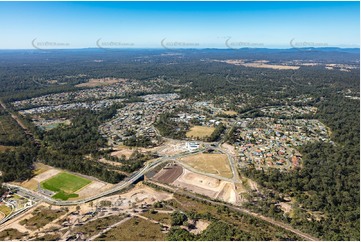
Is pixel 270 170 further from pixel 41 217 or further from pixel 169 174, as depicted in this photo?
pixel 41 217

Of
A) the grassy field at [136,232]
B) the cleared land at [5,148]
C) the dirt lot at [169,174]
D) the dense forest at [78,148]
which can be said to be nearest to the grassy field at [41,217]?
the grassy field at [136,232]

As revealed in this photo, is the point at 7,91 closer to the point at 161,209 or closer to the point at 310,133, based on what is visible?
the point at 161,209

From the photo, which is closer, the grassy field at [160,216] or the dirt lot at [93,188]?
the grassy field at [160,216]

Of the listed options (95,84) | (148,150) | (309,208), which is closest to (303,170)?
(309,208)

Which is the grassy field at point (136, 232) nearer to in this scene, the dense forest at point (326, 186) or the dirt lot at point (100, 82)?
the dense forest at point (326, 186)

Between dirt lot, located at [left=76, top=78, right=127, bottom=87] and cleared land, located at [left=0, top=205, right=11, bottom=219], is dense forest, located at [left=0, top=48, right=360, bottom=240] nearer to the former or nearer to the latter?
cleared land, located at [left=0, top=205, right=11, bottom=219]

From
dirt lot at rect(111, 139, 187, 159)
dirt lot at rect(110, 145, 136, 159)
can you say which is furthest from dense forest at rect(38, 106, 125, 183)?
dirt lot at rect(111, 139, 187, 159)

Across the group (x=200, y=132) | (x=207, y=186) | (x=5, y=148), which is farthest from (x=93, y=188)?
(x=200, y=132)
